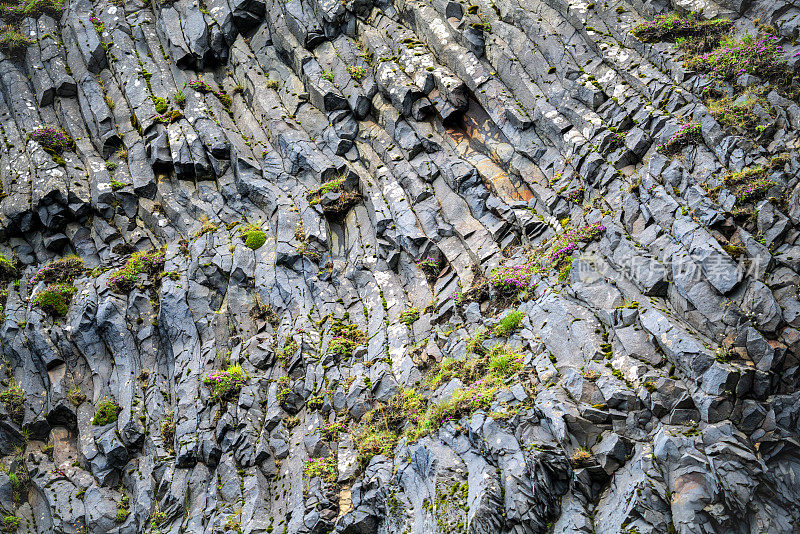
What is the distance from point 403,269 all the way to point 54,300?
1597 cm

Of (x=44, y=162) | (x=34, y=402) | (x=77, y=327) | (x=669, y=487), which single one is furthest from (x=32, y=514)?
(x=669, y=487)

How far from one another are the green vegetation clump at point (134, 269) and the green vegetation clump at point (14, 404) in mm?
5634

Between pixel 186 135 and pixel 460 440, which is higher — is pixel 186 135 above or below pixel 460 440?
above

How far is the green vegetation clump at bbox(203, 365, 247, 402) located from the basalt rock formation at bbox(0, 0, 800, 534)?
14 cm

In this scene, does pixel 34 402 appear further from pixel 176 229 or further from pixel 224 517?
pixel 224 517

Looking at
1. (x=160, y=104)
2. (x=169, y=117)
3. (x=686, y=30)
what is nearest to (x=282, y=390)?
(x=169, y=117)

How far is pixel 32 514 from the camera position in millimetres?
21047

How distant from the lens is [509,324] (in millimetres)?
16328

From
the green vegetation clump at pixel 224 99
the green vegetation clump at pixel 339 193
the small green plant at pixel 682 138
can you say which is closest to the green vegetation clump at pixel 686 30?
the small green plant at pixel 682 138

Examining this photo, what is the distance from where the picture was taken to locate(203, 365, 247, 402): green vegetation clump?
1983 cm

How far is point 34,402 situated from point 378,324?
1530cm

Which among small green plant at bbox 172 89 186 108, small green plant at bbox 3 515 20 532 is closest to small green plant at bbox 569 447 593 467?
small green plant at bbox 3 515 20 532

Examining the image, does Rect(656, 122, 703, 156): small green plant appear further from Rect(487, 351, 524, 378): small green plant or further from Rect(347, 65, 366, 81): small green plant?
Rect(347, 65, 366, 81): small green plant

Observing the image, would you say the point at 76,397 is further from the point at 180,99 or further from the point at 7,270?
the point at 180,99
